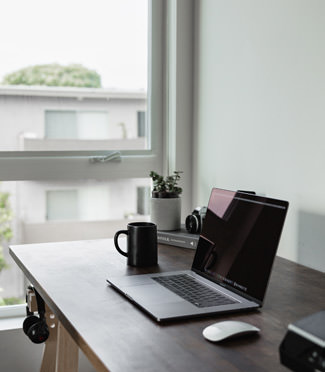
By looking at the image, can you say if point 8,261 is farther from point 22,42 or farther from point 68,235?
point 22,42

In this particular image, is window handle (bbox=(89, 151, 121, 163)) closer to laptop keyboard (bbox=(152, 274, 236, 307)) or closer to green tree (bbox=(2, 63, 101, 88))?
green tree (bbox=(2, 63, 101, 88))

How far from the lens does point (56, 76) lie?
89.0 inches

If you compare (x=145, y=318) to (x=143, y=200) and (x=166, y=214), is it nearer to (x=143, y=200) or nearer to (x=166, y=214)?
(x=166, y=214)

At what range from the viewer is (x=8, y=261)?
2244 millimetres

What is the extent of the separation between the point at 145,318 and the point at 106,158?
1.24m

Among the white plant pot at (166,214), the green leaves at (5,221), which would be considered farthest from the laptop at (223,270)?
the green leaves at (5,221)

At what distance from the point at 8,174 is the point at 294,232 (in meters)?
1.14

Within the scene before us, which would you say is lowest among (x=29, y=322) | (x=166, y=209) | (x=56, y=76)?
(x=29, y=322)

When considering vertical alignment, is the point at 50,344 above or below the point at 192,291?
below

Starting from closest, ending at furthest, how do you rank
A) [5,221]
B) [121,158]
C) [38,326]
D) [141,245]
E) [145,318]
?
1. [145,318]
2. [141,245]
3. [38,326]
4. [5,221]
5. [121,158]

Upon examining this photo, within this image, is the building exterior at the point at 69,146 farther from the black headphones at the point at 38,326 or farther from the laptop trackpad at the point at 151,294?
the laptop trackpad at the point at 151,294

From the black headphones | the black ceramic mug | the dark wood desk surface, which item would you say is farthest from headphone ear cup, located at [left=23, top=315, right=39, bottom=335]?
the black ceramic mug

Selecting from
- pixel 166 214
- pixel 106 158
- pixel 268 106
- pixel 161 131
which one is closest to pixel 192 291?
pixel 166 214

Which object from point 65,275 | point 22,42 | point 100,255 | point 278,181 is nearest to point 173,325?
point 65,275
